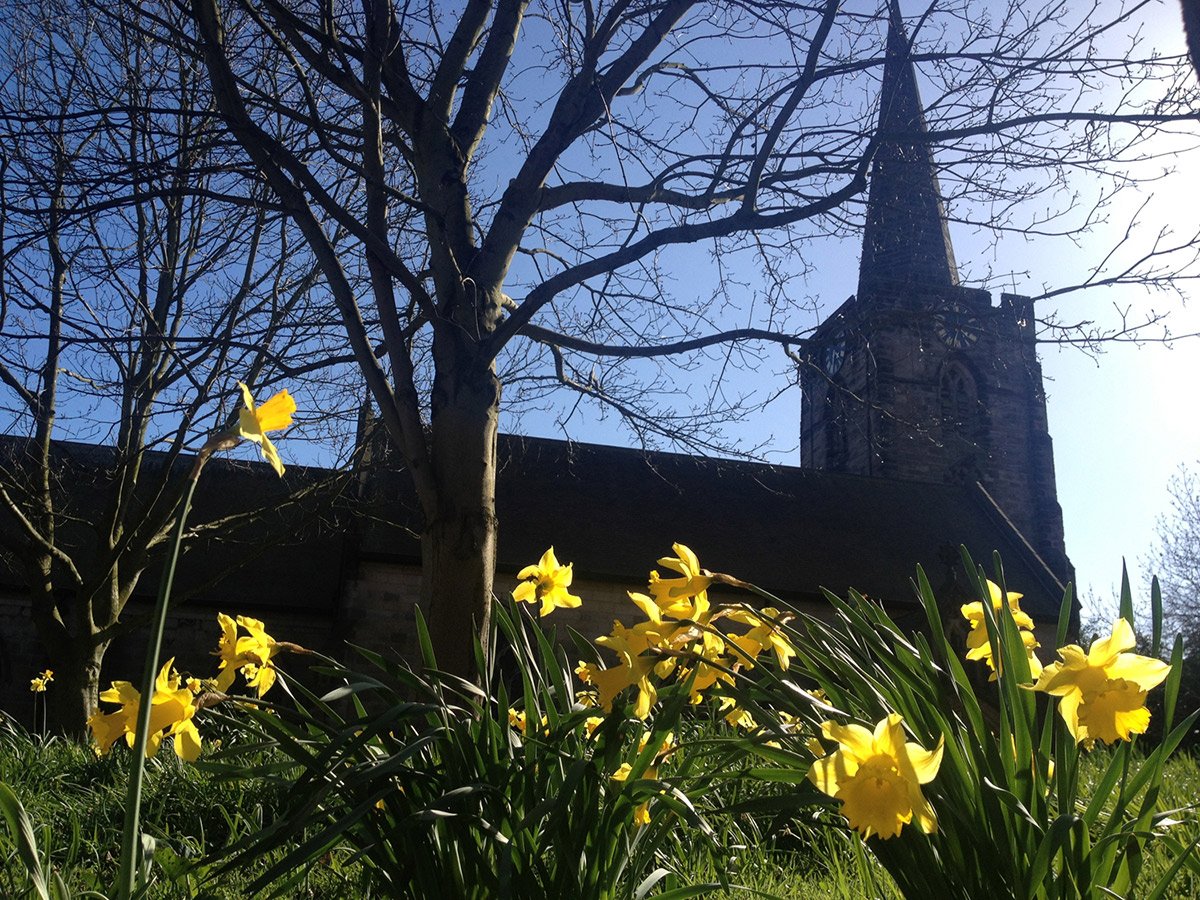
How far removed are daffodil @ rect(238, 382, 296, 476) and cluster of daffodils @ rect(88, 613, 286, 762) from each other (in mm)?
476

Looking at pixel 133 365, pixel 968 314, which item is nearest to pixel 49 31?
pixel 133 365

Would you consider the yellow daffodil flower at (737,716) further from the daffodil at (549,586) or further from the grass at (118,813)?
the grass at (118,813)

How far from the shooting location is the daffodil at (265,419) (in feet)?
4.53

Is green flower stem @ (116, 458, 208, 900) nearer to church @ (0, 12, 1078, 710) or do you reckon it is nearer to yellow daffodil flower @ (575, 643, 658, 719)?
yellow daffodil flower @ (575, 643, 658, 719)

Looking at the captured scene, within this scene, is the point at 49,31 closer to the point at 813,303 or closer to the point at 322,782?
the point at 813,303

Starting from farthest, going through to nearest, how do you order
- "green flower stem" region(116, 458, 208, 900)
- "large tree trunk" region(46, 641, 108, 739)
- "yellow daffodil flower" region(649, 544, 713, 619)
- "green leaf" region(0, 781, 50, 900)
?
"large tree trunk" region(46, 641, 108, 739) < "yellow daffodil flower" region(649, 544, 713, 619) < "green leaf" region(0, 781, 50, 900) < "green flower stem" region(116, 458, 208, 900)

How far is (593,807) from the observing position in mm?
2004

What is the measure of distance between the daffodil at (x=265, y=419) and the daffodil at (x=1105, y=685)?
1225mm

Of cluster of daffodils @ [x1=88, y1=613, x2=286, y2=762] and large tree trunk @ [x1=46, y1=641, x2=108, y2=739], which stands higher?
cluster of daffodils @ [x1=88, y1=613, x2=286, y2=762]

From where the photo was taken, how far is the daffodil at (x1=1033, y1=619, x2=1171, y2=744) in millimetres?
1628

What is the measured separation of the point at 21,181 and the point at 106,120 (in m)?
0.52

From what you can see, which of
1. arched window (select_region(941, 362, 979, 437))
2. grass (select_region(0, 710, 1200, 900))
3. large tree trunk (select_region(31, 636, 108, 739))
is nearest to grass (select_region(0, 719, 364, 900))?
grass (select_region(0, 710, 1200, 900))

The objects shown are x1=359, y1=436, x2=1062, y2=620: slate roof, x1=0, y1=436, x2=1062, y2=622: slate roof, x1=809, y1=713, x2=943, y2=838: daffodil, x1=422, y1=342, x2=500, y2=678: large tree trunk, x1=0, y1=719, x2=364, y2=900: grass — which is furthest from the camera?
x1=359, y1=436, x2=1062, y2=620: slate roof

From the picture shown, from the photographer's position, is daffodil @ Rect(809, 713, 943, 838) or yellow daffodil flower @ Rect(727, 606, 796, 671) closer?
daffodil @ Rect(809, 713, 943, 838)
